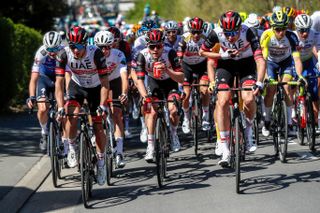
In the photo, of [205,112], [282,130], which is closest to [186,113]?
[205,112]

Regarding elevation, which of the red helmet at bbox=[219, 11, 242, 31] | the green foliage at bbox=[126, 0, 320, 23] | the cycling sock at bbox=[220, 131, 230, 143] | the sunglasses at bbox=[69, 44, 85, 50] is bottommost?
the cycling sock at bbox=[220, 131, 230, 143]

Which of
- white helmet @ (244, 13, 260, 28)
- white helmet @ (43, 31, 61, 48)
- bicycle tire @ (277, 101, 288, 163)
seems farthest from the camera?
white helmet @ (244, 13, 260, 28)

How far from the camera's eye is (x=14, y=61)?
20031mm

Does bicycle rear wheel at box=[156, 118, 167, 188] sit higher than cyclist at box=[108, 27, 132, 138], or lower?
lower

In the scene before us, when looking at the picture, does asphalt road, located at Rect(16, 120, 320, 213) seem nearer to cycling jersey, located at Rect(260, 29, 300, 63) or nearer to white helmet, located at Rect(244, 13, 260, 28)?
cycling jersey, located at Rect(260, 29, 300, 63)

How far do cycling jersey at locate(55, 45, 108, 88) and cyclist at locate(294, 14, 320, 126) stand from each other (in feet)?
12.1

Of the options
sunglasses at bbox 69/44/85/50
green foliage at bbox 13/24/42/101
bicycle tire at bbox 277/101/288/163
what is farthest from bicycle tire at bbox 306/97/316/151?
green foliage at bbox 13/24/42/101

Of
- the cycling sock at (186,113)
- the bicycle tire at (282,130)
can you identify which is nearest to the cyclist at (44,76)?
the cycling sock at (186,113)

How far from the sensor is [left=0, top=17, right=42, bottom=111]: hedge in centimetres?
1908

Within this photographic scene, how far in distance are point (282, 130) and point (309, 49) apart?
2.13 metres

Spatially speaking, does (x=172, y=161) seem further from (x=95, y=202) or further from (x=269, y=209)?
(x=269, y=209)

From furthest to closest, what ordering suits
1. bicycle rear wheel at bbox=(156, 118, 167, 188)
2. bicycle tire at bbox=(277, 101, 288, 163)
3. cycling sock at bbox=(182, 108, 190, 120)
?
cycling sock at bbox=(182, 108, 190, 120), bicycle tire at bbox=(277, 101, 288, 163), bicycle rear wheel at bbox=(156, 118, 167, 188)

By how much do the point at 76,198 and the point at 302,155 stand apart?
378cm

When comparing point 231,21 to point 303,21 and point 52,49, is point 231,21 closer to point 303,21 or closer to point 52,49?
point 52,49
